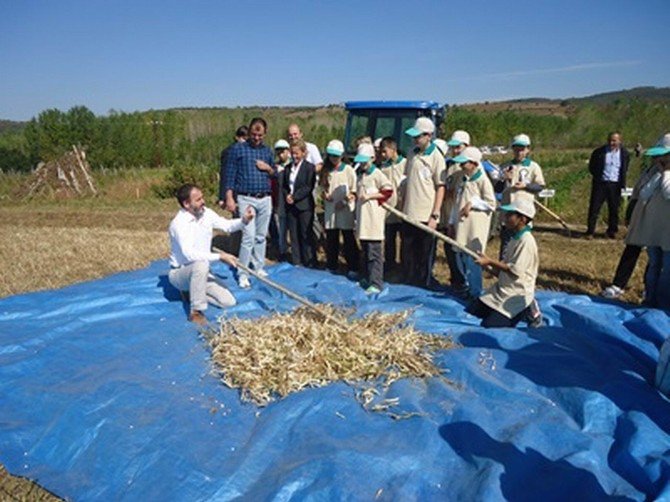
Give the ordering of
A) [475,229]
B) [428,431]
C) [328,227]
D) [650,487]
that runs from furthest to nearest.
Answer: [328,227] → [475,229] → [428,431] → [650,487]

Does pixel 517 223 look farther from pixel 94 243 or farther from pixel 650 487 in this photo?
pixel 94 243

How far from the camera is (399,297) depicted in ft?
17.3

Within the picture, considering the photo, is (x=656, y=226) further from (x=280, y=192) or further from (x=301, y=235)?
(x=280, y=192)

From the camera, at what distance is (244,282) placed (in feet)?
18.5

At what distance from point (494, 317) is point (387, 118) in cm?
518

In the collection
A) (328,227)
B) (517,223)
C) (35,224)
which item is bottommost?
(35,224)

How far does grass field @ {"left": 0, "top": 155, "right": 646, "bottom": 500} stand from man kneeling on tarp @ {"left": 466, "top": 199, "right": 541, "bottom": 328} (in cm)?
181

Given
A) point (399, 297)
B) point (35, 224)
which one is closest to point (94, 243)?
point (35, 224)

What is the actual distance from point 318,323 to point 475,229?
6.72 feet

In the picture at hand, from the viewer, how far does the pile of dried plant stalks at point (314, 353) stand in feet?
11.1

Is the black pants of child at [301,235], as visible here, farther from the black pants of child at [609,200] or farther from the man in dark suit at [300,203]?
the black pants of child at [609,200]

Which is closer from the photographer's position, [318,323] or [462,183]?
[318,323]

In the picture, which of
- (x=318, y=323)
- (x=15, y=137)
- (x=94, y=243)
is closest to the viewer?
(x=318, y=323)

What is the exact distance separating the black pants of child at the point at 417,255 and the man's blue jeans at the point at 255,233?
5.54ft
